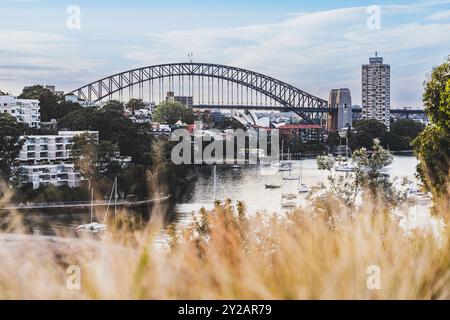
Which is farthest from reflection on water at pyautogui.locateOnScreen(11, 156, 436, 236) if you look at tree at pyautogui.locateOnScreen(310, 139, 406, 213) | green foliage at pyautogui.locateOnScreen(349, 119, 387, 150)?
green foliage at pyautogui.locateOnScreen(349, 119, 387, 150)

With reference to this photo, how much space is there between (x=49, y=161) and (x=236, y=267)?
19308 millimetres

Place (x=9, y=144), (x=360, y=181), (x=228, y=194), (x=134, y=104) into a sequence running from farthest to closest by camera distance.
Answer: (x=134, y=104)
(x=9, y=144)
(x=228, y=194)
(x=360, y=181)

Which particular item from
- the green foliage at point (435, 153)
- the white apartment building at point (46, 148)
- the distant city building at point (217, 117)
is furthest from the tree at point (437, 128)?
the distant city building at point (217, 117)

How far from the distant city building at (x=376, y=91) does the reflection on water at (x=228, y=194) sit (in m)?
32.4

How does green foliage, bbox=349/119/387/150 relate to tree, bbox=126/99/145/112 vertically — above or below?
below

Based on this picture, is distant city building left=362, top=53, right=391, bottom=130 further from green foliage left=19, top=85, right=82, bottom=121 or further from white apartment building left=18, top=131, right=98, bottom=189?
white apartment building left=18, top=131, right=98, bottom=189

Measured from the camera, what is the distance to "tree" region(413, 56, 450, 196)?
7.12 meters

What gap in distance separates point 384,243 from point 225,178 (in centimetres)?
2179

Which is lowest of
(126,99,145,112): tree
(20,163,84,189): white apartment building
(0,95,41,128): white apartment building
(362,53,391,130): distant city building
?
(20,163,84,189): white apartment building

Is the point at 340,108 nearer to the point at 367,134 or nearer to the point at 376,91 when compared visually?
the point at 376,91

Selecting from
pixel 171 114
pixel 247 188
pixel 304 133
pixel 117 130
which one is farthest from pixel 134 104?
pixel 247 188

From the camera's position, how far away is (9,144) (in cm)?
1923

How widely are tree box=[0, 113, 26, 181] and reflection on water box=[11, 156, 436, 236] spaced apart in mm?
3024
